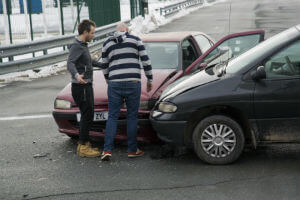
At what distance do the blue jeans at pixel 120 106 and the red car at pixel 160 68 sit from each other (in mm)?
226

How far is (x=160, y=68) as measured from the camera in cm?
778

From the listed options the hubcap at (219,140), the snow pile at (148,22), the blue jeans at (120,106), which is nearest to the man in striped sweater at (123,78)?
the blue jeans at (120,106)

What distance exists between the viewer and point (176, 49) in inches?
320

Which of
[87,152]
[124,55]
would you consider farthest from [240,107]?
[87,152]

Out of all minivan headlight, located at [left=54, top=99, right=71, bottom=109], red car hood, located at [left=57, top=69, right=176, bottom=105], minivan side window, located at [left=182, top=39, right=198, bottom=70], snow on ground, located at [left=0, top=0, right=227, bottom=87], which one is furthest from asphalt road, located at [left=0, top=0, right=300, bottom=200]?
snow on ground, located at [left=0, top=0, right=227, bottom=87]

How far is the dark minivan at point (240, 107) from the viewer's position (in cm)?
561

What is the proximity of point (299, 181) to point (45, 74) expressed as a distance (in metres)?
10.5

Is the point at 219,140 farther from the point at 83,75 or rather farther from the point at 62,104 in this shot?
the point at 62,104

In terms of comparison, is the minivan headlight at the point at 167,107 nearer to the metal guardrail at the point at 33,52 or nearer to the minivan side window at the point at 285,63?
the minivan side window at the point at 285,63

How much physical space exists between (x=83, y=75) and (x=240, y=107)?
194 centimetres

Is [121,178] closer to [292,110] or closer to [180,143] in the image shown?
[180,143]

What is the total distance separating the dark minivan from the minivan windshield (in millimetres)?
17

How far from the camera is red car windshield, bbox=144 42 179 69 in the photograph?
7.89 meters

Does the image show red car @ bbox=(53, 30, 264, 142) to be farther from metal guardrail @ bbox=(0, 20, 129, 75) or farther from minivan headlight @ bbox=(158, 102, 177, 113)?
metal guardrail @ bbox=(0, 20, 129, 75)
